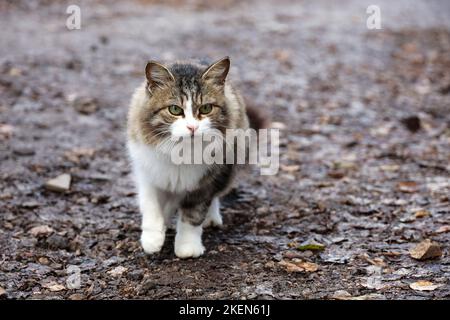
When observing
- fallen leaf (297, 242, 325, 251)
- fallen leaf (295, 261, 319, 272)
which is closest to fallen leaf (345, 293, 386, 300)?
fallen leaf (295, 261, 319, 272)

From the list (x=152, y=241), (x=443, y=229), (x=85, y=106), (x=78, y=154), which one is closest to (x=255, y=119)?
(x=152, y=241)

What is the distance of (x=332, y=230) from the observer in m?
4.85

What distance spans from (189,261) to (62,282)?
856 millimetres

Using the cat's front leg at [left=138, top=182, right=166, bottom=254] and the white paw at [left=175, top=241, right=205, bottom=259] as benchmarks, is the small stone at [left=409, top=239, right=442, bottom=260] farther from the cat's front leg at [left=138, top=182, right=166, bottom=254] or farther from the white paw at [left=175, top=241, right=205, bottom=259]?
the cat's front leg at [left=138, top=182, right=166, bottom=254]

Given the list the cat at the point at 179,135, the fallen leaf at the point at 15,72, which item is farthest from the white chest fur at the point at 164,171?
the fallen leaf at the point at 15,72

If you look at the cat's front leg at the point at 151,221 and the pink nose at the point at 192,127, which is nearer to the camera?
the pink nose at the point at 192,127

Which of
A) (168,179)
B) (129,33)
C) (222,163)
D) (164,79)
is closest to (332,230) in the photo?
(222,163)

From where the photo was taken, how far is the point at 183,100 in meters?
4.00

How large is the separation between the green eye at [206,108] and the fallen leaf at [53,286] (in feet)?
4.71

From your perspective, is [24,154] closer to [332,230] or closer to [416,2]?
[332,230]

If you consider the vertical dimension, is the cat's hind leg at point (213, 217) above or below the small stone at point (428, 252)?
above

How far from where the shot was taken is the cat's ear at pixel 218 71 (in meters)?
4.09

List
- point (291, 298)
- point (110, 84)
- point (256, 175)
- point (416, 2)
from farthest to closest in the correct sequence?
point (416, 2) < point (110, 84) < point (256, 175) < point (291, 298)

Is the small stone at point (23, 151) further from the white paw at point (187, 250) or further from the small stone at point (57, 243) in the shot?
the white paw at point (187, 250)
